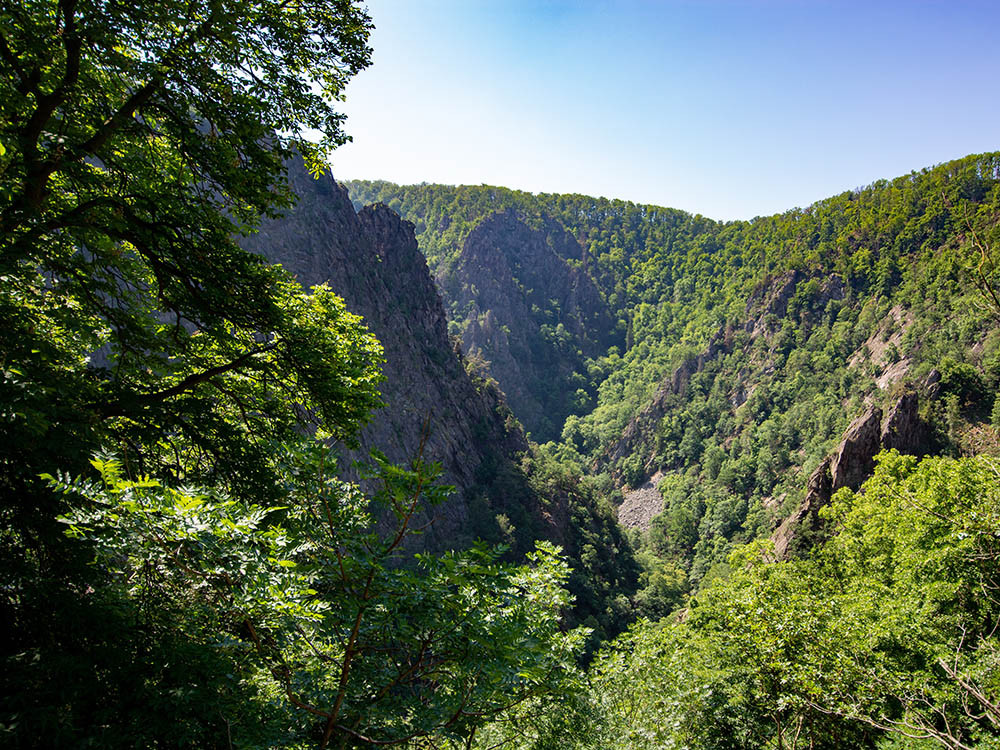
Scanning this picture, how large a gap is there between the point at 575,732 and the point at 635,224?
687 feet

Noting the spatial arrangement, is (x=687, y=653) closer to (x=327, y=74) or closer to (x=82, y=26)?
(x=327, y=74)

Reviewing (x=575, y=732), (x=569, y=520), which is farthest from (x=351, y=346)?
(x=569, y=520)

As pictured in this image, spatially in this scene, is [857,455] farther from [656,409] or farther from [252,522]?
[656,409]

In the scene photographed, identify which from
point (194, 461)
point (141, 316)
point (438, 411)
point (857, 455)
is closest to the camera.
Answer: point (141, 316)

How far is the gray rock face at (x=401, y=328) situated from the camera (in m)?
52.2

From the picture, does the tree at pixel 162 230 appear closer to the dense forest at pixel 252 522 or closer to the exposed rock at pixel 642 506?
the dense forest at pixel 252 522

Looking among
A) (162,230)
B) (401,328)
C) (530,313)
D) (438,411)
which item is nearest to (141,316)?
(162,230)

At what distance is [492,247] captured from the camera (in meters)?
156

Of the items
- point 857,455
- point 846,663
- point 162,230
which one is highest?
point 162,230

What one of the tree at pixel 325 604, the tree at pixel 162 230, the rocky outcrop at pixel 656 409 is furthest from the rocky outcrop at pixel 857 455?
the rocky outcrop at pixel 656 409

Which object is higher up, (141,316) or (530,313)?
(530,313)

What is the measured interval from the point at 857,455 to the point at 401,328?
51435 mm

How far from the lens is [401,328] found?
207 ft

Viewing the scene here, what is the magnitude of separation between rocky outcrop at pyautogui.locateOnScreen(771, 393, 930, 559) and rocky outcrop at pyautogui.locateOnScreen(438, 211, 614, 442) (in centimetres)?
9054
